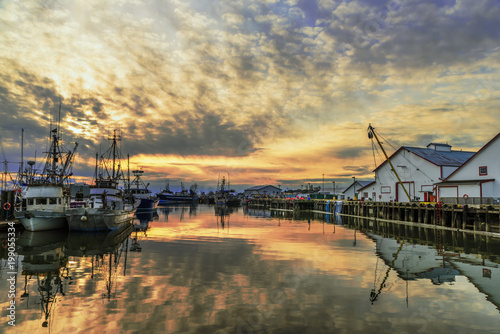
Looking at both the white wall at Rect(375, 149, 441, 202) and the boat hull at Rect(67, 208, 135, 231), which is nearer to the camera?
the boat hull at Rect(67, 208, 135, 231)

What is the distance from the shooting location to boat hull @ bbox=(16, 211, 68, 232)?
112ft

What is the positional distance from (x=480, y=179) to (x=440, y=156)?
1550 centimetres

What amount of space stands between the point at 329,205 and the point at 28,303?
71.3 meters

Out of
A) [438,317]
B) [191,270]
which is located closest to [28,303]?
[191,270]

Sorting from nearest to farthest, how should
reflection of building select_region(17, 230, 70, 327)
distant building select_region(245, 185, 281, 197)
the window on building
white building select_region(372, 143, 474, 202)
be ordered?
reflection of building select_region(17, 230, 70, 327)
the window on building
white building select_region(372, 143, 474, 202)
distant building select_region(245, 185, 281, 197)

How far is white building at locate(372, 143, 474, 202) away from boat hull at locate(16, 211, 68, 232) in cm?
5123

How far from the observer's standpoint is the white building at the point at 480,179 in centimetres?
3919

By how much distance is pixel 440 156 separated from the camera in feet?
183

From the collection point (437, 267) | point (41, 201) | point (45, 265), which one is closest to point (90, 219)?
point (41, 201)

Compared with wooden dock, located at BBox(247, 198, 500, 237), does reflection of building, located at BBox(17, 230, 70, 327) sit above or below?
below

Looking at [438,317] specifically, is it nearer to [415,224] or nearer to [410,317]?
[410,317]

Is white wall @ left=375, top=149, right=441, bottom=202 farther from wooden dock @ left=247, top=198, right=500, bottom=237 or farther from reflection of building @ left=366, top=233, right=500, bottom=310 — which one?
reflection of building @ left=366, top=233, right=500, bottom=310

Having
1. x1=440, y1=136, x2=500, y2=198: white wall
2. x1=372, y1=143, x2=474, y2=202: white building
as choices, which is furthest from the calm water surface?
x1=372, y1=143, x2=474, y2=202: white building

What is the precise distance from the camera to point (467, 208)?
3578 cm
